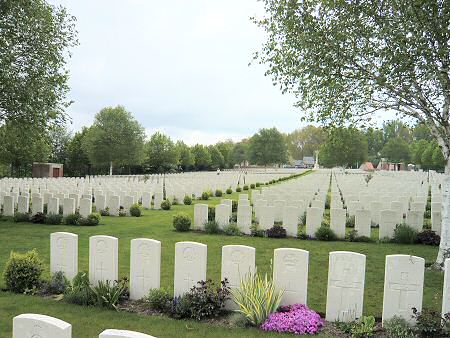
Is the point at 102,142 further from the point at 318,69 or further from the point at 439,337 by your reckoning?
the point at 439,337

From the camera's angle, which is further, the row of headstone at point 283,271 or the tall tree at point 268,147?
the tall tree at point 268,147

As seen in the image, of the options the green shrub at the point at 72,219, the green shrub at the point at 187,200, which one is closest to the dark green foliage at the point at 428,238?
the green shrub at the point at 72,219

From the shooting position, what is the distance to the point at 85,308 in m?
6.16

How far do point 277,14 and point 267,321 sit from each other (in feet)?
23.9

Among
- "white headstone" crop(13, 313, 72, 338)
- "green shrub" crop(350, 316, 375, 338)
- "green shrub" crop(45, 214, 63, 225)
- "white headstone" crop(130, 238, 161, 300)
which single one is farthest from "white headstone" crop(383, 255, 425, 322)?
"green shrub" crop(45, 214, 63, 225)

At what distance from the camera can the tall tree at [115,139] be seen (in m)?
45.3

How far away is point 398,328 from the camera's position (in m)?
5.25

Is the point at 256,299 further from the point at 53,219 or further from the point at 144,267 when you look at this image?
the point at 53,219

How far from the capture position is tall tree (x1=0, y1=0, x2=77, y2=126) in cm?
1398

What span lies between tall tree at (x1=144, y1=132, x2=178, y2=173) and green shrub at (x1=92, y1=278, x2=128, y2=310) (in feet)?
171

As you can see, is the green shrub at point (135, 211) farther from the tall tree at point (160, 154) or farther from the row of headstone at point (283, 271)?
the tall tree at point (160, 154)

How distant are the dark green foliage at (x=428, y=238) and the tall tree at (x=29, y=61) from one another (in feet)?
44.0

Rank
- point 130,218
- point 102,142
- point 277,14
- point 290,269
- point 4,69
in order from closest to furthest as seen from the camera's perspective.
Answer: point 290,269, point 277,14, point 4,69, point 130,218, point 102,142

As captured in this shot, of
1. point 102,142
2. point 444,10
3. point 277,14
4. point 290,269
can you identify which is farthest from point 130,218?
point 102,142
